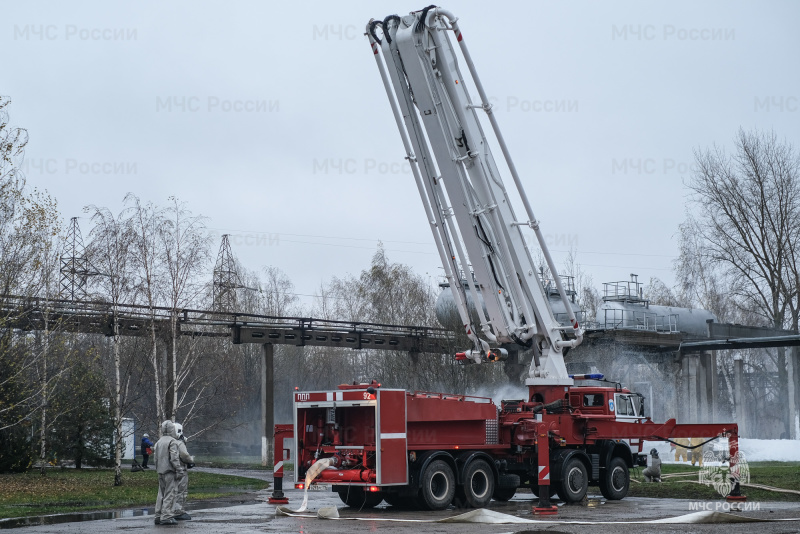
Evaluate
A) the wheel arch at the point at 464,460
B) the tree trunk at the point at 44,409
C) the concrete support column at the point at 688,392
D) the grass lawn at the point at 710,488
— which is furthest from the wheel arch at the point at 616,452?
the concrete support column at the point at 688,392

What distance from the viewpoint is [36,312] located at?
96.7 ft

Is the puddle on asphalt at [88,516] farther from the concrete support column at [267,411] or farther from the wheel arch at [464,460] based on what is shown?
the concrete support column at [267,411]

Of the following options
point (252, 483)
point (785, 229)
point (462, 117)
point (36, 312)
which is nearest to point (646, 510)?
point (462, 117)

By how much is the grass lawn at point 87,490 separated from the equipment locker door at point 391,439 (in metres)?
6.62

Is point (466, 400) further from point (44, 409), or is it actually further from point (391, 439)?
point (44, 409)

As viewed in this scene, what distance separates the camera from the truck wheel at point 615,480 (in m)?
20.7

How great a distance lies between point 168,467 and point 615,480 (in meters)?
10.4

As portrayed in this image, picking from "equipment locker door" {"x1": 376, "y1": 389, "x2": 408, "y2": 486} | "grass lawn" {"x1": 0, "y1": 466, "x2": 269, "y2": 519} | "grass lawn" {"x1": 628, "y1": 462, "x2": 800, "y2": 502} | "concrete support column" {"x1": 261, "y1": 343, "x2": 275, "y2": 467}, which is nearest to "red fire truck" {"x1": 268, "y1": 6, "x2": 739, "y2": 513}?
"equipment locker door" {"x1": 376, "y1": 389, "x2": 408, "y2": 486}

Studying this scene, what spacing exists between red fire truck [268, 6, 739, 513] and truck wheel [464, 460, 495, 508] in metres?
0.03

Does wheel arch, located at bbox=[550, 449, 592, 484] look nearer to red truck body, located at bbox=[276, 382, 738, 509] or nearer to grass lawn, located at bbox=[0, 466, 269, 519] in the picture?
red truck body, located at bbox=[276, 382, 738, 509]

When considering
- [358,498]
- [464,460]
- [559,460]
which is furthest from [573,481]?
[358,498]

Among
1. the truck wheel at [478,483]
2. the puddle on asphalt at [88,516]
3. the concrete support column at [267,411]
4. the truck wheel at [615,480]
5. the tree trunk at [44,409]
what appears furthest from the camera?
the concrete support column at [267,411]

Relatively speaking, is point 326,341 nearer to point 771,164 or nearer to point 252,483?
point 252,483

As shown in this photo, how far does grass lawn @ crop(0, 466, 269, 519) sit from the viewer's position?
19406 mm
